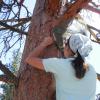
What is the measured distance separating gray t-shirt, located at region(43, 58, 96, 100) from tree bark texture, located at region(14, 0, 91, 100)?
0.25 metres

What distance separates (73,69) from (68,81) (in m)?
0.10

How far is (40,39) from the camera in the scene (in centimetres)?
427

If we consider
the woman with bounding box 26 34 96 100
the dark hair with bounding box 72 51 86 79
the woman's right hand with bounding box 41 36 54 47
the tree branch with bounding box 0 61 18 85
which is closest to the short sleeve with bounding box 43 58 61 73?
the woman with bounding box 26 34 96 100

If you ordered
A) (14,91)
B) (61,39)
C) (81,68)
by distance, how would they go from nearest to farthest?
(81,68)
(61,39)
(14,91)

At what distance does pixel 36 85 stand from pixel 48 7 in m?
0.83

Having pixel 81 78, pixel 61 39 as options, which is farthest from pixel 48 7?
pixel 81 78

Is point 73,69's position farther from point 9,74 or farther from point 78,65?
point 9,74

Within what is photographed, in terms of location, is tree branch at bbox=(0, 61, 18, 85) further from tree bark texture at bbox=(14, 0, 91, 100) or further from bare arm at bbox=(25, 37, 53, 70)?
bare arm at bbox=(25, 37, 53, 70)

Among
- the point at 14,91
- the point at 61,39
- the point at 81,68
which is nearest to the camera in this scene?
the point at 81,68

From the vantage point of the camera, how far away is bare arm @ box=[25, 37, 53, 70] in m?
3.77

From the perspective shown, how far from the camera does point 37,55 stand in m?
3.84

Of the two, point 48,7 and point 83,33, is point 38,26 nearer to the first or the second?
point 48,7

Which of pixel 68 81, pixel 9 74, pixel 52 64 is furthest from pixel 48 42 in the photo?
pixel 9 74

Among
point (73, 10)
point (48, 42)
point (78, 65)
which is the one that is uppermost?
point (73, 10)
